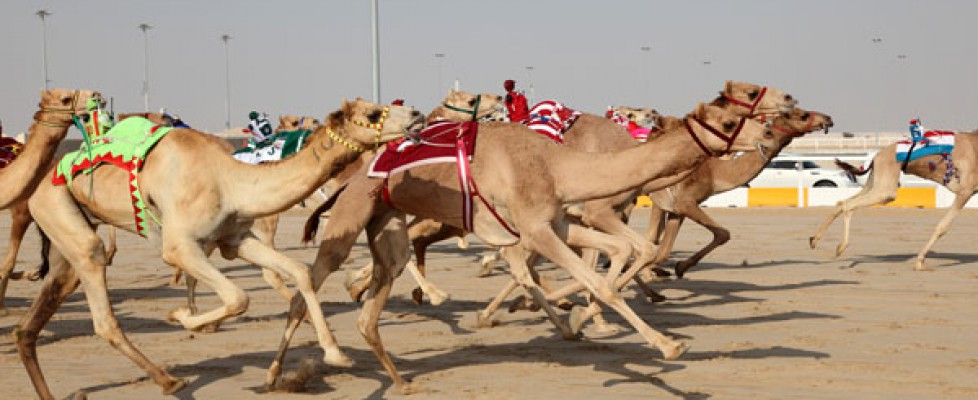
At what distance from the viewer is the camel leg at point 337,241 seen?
8.56m

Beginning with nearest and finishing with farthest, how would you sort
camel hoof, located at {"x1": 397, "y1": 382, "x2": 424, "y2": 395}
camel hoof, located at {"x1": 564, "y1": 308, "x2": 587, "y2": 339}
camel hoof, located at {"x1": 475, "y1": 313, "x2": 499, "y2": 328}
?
camel hoof, located at {"x1": 397, "y1": 382, "x2": 424, "y2": 395} → camel hoof, located at {"x1": 564, "y1": 308, "x2": 587, "y2": 339} → camel hoof, located at {"x1": 475, "y1": 313, "x2": 499, "y2": 328}

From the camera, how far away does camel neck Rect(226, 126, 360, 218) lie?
7703 millimetres

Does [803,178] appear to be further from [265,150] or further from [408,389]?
[408,389]

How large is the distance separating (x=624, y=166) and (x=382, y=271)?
1932 millimetres

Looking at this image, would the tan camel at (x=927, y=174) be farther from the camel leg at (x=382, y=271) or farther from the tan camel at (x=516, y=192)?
the camel leg at (x=382, y=271)

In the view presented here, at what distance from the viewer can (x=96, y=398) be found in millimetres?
8461

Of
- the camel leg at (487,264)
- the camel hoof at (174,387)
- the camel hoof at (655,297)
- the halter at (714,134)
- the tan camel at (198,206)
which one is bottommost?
the camel leg at (487,264)

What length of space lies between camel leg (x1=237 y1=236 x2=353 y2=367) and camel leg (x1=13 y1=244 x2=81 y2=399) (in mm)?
1505

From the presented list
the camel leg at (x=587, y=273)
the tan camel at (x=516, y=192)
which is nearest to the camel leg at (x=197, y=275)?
the tan camel at (x=516, y=192)

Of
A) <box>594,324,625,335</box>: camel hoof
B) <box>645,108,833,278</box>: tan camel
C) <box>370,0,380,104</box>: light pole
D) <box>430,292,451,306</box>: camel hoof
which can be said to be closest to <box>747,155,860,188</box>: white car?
<box>370,0,380,104</box>: light pole

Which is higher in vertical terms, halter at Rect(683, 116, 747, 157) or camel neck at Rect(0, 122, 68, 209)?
halter at Rect(683, 116, 747, 157)

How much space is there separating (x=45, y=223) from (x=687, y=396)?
14.8 ft

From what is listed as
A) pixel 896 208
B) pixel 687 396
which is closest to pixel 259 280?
pixel 687 396

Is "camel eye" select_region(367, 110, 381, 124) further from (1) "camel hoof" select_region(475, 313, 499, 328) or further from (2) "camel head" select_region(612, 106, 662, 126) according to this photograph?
(2) "camel head" select_region(612, 106, 662, 126)
